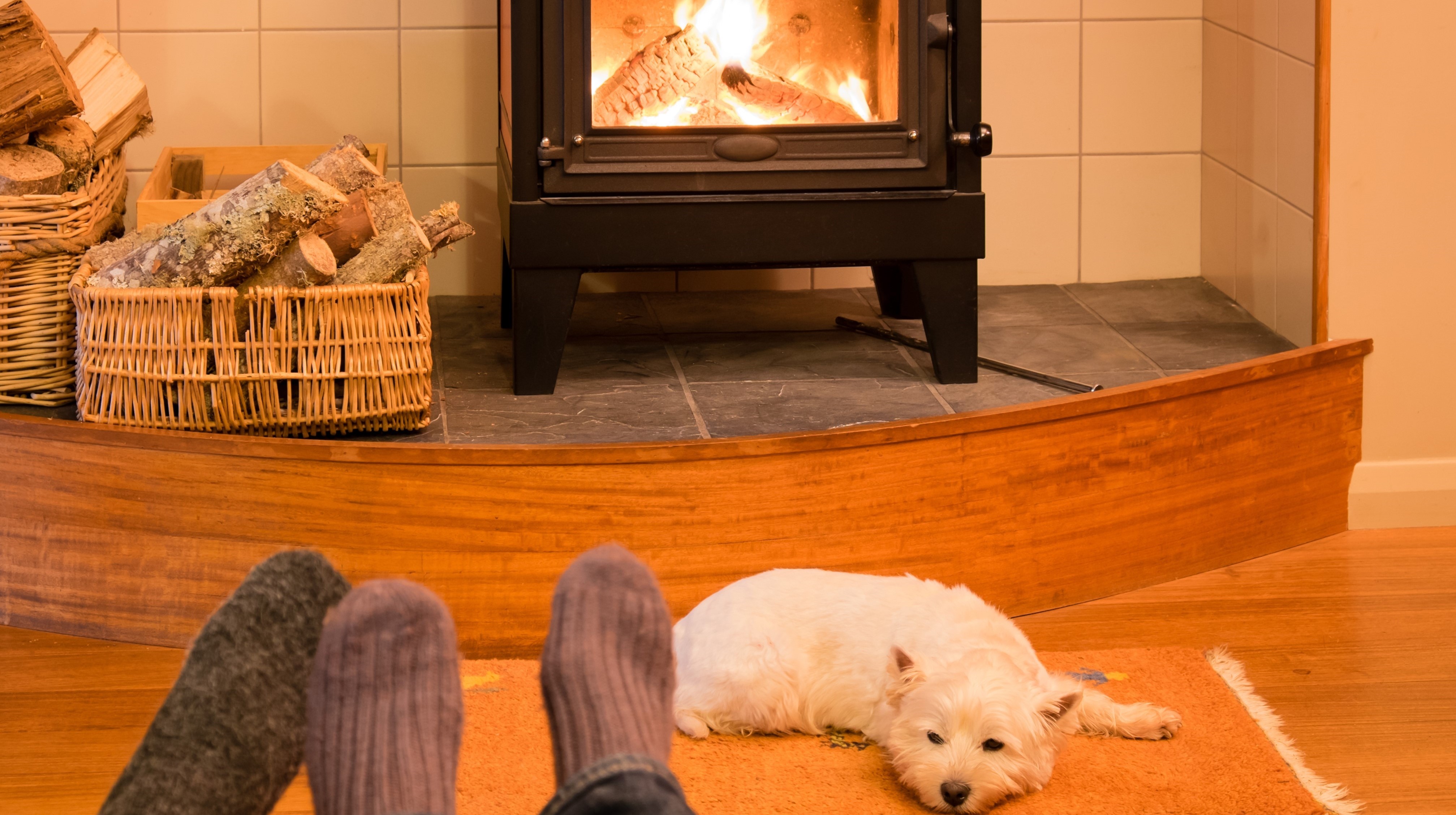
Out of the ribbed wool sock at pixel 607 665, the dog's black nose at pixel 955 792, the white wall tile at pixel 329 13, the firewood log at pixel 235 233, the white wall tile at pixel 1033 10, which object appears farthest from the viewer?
the white wall tile at pixel 1033 10

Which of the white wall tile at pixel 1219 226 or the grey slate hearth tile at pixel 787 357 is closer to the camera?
the grey slate hearth tile at pixel 787 357

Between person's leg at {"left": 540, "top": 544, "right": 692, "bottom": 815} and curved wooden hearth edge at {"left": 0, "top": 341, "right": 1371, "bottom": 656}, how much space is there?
0.67 m

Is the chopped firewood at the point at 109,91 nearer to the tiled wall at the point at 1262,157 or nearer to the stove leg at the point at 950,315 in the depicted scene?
the stove leg at the point at 950,315

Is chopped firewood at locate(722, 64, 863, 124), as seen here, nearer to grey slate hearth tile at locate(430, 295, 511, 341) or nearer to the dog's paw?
grey slate hearth tile at locate(430, 295, 511, 341)

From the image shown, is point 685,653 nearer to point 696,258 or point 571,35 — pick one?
point 696,258

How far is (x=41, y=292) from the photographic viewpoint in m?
2.08

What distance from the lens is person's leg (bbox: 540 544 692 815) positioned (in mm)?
1091

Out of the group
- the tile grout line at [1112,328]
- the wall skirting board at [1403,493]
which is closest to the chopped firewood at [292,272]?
the tile grout line at [1112,328]

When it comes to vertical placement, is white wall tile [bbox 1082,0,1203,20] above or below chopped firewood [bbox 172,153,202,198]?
above

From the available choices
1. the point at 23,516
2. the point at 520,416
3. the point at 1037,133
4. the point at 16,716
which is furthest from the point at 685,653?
the point at 1037,133

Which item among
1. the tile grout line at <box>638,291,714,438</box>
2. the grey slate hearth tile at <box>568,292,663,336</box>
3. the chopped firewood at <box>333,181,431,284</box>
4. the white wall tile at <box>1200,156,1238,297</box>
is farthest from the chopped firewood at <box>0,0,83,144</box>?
the white wall tile at <box>1200,156,1238,297</box>

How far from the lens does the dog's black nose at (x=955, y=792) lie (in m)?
1.59

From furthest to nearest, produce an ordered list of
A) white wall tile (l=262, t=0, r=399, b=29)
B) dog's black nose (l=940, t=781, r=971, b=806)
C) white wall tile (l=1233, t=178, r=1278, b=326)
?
white wall tile (l=262, t=0, r=399, b=29) → white wall tile (l=1233, t=178, r=1278, b=326) → dog's black nose (l=940, t=781, r=971, b=806)

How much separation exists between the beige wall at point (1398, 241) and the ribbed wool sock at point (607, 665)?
1627mm
